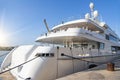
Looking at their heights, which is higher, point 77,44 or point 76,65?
point 77,44

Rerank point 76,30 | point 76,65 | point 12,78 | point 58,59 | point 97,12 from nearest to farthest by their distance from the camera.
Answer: point 58,59, point 76,65, point 12,78, point 76,30, point 97,12

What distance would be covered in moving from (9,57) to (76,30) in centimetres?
572

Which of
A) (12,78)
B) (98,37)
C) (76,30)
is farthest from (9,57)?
(98,37)

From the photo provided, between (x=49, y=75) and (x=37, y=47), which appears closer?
(x=49, y=75)

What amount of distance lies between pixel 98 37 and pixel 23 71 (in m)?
8.11

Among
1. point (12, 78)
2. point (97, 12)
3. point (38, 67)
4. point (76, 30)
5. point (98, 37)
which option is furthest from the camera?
point (97, 12)

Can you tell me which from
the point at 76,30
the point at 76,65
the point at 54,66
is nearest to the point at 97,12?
the point at 76,30

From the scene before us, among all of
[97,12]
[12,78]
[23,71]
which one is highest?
[97,12]

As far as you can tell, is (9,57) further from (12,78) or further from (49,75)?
(49,75)

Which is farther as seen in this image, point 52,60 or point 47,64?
point 52,60

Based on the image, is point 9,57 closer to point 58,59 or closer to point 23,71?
point 23,71

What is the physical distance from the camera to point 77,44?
1499 cm

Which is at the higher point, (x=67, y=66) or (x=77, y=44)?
(x=77, y=44)

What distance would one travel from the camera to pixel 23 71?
8.80 meters
